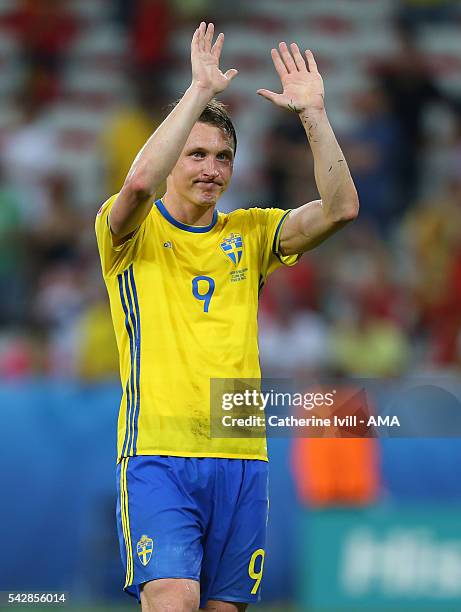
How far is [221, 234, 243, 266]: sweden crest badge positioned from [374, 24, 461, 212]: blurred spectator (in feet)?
20.3

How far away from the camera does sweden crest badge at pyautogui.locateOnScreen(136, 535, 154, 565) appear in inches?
176

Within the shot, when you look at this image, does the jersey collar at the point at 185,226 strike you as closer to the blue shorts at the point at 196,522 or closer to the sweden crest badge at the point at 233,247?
the sweden crest badge at the point at 233,247

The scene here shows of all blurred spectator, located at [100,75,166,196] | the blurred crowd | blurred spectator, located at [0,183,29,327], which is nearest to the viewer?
the blurred crowd

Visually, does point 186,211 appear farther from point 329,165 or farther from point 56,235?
point 56,235

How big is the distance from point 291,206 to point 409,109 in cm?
139

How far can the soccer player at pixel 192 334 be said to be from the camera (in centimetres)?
449

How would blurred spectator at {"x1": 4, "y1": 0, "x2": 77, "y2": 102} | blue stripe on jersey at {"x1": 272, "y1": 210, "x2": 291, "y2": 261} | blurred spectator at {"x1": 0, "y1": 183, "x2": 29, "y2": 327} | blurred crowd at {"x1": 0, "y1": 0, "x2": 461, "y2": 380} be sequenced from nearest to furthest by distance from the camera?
1. blue stripe on jersey at {"x1": 272, "y1": 210, "x2": 291, "y2": 261}
2. blurred crowd at {"x1": 0, "y1": 0, "x2": 461, "y2": 380}
3. blurred spectator at {"x1": 0, "y1": 183, "x2": 29, "y2": 327}
4. blurred spectator at {"x1": 4, "y1": 0, "x2": 77, "y2": 102}

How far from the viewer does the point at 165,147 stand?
14.6 ft

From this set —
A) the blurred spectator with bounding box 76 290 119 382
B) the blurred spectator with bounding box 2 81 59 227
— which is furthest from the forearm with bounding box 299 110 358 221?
the blurred spectator with bounding box 2 81 59 227

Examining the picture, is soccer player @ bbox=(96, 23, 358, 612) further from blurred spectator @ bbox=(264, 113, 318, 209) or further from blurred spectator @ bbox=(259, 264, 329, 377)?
blurred spectator @ bbox=(264, 113, 318, 209)

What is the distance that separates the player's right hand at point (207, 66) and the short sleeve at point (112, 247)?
0.55 m

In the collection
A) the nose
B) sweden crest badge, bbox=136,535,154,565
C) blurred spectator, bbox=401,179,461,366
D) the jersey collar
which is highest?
blurred spectator, bbox=401,179,461,366

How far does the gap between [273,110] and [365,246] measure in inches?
80.4

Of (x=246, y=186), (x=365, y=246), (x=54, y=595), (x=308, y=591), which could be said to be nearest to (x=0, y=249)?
(x=246, y=186)
